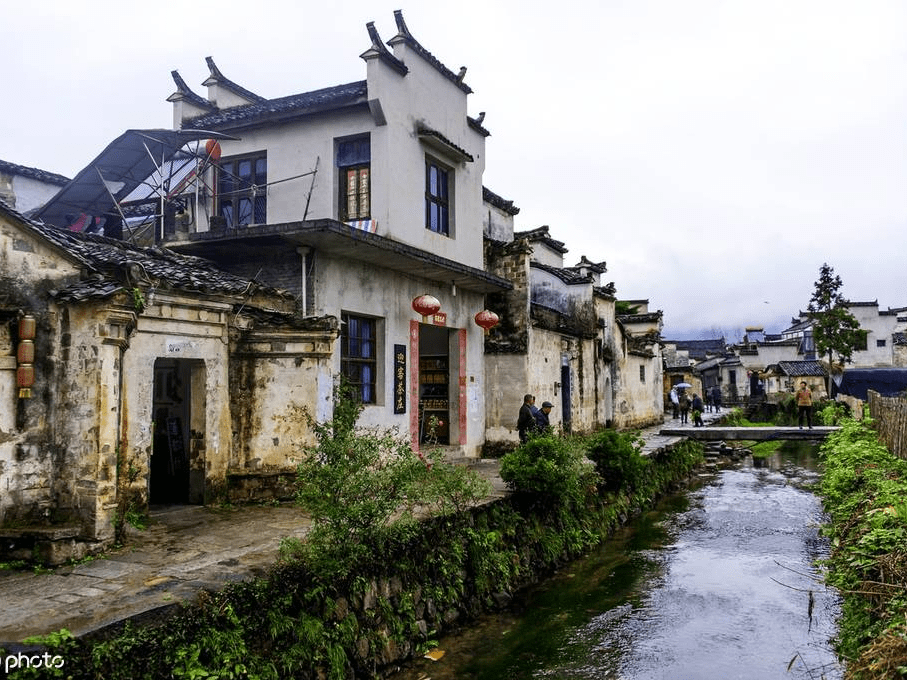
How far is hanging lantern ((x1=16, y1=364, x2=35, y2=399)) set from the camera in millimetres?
7168

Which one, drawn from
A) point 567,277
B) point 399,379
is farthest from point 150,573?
point 567,277

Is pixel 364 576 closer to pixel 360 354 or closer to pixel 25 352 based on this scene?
pixel 25 352

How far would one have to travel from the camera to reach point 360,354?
1327cm

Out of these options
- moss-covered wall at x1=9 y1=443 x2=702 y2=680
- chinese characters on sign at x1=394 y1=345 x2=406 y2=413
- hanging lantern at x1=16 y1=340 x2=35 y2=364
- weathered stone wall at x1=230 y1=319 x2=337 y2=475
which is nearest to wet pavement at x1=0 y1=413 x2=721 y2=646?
moss-covered wall at x1=9 y1=443 x2=702 y2=680

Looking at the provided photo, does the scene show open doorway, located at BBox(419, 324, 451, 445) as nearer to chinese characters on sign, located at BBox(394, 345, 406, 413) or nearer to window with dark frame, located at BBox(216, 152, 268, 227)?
chinese characters on sign, located at BBox(394, 345, 406, 413)

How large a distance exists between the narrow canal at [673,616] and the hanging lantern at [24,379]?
4.97 metres

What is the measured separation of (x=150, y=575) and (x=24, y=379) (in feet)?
8.12

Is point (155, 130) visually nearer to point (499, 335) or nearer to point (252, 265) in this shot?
point (252, 265)

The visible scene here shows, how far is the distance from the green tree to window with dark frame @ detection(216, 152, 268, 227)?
33.1 meters

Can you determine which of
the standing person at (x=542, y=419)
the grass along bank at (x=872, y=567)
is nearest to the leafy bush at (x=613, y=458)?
the standing person at (x=542, y=419)

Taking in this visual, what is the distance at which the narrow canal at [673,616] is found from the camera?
776cm

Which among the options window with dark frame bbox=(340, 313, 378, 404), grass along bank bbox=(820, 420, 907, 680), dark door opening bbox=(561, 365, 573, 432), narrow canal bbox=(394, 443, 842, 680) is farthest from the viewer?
dark door opening bbox=(561, 365, 573, 432)

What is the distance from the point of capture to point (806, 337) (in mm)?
56938

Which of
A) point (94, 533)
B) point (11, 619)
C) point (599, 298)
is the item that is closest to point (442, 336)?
point (599, 298)
